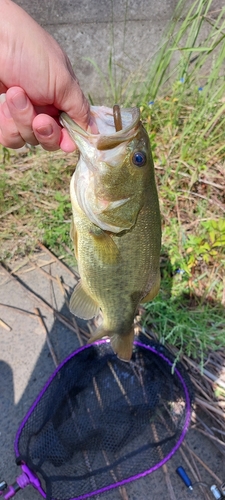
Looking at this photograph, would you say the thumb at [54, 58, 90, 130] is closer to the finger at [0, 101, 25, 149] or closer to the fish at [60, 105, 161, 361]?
the fish at [60, 105, 161, 361]

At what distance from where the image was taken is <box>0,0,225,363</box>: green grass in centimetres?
299

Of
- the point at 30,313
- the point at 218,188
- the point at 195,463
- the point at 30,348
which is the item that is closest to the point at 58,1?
the point at 218,188

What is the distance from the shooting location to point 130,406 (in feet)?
8.91

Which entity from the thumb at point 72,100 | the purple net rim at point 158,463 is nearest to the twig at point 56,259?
the purple net rim at point 158,463

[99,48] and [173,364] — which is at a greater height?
[99,48]

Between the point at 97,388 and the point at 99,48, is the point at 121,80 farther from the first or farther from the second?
the point at 97,388

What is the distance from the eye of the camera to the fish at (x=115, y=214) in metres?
1.54

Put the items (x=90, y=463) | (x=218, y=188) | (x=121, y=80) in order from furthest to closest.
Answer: (x=121, y=80) < (x=218, y=188) < (x=90, y=463)

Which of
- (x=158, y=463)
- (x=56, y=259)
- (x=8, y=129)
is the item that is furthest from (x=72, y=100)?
(x=158, y=463)

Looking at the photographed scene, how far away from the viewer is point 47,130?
5.62ft

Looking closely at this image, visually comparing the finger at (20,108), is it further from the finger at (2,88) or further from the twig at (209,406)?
the twig at (209,406)

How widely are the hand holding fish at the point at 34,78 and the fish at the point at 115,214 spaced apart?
10cm

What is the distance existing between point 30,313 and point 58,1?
2937 mm

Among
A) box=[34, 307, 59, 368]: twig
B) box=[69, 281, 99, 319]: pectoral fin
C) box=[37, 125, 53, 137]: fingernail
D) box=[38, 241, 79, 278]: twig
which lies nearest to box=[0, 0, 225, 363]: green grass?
box=[38, 241, 79, 278]: twig
